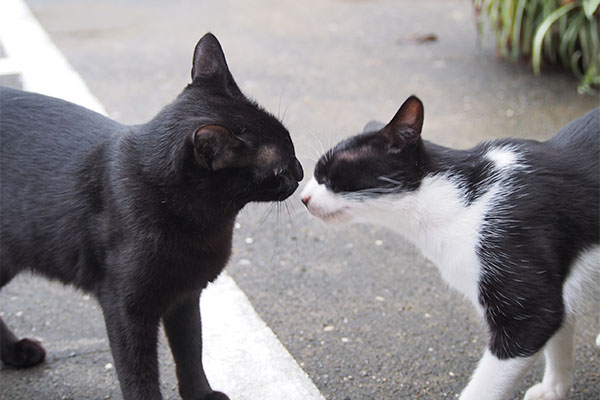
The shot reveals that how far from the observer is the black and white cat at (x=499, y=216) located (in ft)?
7.88

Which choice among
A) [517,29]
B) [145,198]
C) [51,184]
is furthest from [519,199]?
[517,29]

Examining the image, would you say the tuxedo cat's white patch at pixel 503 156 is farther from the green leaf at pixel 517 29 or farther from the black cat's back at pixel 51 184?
the green leaf at pixel 517 29

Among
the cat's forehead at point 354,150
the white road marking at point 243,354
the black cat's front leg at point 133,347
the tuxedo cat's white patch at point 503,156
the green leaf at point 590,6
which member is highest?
the cat's forehead at point 354,150

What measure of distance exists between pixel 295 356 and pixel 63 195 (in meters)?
1.14

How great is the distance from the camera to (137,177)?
237 centimetres

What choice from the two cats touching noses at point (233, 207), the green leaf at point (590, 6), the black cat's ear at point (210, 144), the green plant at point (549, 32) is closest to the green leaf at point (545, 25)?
the green plant at point (549, 32)

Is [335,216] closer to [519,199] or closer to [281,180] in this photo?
[281,180]

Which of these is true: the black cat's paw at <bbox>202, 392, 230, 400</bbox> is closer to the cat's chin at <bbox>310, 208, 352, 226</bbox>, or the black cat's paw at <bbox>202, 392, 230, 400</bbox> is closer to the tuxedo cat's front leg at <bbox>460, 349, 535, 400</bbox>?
the cat's chin at <bbox>310, 208, 352, 226</bbox>

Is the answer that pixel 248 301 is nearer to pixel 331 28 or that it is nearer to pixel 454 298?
pixel 454 298

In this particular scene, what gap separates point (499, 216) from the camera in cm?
248

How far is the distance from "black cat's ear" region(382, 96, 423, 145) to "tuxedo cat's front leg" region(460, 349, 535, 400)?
750mm

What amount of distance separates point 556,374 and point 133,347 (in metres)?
1.50

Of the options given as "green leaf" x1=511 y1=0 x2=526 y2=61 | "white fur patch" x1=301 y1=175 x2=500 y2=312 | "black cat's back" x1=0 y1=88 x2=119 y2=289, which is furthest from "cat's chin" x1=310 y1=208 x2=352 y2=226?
"green leaf" x1=511 y1=0 x2=526 y2=61

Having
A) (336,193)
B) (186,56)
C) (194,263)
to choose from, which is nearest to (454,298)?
(336,193)
